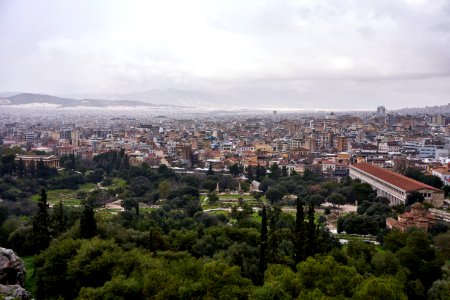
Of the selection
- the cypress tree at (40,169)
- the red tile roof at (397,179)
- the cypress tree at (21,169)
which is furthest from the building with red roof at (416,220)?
the cypress tree at (21,169)

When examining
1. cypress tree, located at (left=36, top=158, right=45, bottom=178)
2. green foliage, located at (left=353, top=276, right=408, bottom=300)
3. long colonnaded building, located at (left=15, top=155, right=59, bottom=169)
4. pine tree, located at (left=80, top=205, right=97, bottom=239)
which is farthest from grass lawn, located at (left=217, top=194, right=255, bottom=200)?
green foliage, located at (left=353, top=276, right=408, bottom=300)

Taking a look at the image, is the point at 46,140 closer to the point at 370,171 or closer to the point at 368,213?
the point at 370,171

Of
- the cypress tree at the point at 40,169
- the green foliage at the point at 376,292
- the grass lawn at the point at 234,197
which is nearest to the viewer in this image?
the green foliage at the point at 376,292

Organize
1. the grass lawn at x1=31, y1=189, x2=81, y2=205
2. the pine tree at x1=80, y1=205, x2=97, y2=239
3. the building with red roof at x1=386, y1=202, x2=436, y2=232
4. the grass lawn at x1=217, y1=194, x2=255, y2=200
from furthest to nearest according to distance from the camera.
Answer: the grass lawn at x1=217, y1=194, x2=255, y2=200, the grass lawn at x1=31, y1=189, x2=81, y2=205, the building with red roof at x1=386, y1=202, x2=436, y2=232, the pine tree at x1=80, y1=205, x2=97, y2=239

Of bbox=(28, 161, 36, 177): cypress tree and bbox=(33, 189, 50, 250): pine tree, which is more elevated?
bbox=(33, 189, 50, 250): pine tree

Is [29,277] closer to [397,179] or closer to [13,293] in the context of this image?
[13,293]

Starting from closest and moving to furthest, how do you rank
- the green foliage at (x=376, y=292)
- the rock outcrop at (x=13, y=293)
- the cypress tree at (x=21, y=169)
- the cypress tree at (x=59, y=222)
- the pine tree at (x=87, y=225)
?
1. the rock outcrop at (x=13, y=293)
2. the green foliage at (x=376, y=292)
3. the pine tree at (x=87, y=225)
4. the cypress tree at (x=59, y=222)
5. the cypress tree at (x=21, y=169)

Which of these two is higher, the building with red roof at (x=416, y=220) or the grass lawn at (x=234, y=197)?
the building with red roof at (x=416, y=220)

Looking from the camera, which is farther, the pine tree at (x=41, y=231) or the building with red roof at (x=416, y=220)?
the building with red roof at (x=416, y=220)

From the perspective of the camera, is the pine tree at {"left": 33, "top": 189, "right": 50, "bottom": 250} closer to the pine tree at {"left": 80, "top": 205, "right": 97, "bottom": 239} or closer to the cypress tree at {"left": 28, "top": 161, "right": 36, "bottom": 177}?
the pine tree at {"left": 80, "top": 205, "right": 97, "bottom": 239}

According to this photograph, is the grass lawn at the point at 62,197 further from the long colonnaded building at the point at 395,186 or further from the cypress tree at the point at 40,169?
the long colonnaded building at the point at 395,186
